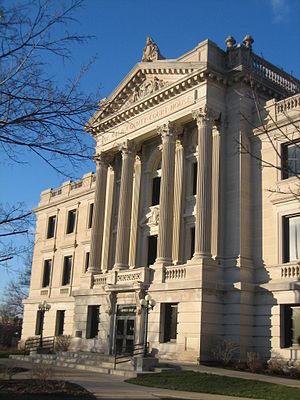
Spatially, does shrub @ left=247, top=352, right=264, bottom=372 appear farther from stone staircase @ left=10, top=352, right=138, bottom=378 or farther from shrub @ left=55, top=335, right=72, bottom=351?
shrub @ left=55, top=335, right=72, bottom=351

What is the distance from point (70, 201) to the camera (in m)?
44.8

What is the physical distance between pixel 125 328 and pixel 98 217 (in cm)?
879

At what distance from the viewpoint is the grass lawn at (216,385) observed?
1578 centimetres

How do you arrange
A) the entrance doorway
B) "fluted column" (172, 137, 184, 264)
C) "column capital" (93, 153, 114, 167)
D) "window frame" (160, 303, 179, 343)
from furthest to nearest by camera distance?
"column capital" (93, 153, 114, 167), "fluted column" (172, 137, 184, 264), the entrance doorway, "window frame" (160, 303, 179, 343)

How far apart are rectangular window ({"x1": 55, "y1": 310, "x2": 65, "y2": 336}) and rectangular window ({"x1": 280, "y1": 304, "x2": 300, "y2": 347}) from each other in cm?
2168

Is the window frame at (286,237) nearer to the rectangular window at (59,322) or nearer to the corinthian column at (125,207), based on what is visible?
the corinthian column at (125,207)

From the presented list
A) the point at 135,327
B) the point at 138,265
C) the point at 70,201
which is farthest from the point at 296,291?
the point at 70,201

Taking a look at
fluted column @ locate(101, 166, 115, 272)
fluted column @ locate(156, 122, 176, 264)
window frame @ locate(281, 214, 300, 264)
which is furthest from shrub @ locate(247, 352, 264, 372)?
fluted column @ locate(101, 166, 115, 272)

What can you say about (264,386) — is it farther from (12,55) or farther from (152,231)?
(152,231)

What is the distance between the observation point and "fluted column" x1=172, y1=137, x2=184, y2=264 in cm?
2938

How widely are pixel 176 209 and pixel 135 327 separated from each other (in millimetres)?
7227

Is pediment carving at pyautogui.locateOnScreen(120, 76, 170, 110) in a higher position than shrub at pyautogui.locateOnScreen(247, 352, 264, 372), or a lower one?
higher

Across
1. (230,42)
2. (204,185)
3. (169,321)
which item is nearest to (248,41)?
(230,42)

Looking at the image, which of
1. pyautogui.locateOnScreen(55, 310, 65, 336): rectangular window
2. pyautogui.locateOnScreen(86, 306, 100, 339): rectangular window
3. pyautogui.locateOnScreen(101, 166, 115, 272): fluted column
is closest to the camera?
pyautogui.locateOnScreen(86, 306, 100, 339): rectangular window
